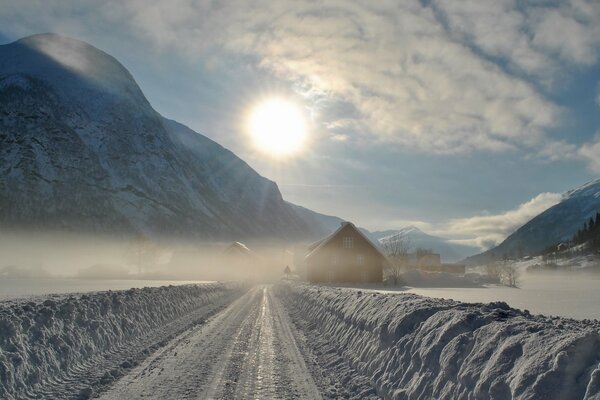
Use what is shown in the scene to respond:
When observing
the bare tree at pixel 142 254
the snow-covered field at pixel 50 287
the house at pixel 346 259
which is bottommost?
the snow-covered field at pixel 50 287

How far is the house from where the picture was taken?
65.9 meters

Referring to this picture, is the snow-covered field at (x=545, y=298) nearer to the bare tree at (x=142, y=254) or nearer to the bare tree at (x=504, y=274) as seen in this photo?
the bare tree at (x=504, y=274)

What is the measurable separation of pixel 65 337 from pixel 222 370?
14.3 feet

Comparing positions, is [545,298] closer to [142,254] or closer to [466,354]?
[466,354]

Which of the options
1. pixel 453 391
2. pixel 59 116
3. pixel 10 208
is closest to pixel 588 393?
pixel 453 391

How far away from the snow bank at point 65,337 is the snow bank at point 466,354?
230 inches

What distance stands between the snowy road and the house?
4950cm

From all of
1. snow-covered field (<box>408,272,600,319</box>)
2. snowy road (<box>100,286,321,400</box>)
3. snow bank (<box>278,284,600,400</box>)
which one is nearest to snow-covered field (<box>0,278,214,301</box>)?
snowy road (<box>100,286,321,400</box>)

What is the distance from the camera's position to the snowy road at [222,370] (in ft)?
28.4

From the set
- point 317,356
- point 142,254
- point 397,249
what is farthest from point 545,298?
point 142,254

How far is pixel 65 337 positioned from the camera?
37.8 feet

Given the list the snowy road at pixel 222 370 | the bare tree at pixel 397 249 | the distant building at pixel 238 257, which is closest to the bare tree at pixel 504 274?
the bare tree at pixel 397 249

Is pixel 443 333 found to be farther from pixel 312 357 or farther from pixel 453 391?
pixel 312 357

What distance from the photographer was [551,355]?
5.77 metres
